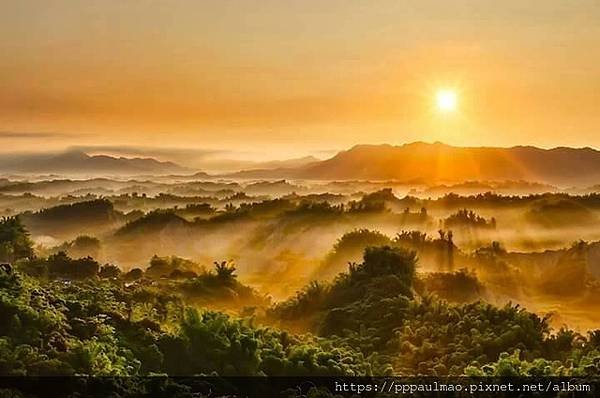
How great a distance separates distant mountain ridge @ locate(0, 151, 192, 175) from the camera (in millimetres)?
4910

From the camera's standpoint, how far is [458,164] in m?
4.85

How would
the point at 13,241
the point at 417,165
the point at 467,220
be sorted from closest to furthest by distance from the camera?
1. the point at 13,241
2. the point at 467,220
3. the point at 417,165

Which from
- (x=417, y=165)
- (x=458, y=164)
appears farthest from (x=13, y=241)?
(x=458, y=164)

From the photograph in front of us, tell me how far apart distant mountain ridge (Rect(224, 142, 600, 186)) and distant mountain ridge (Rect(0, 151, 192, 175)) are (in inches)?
30.2

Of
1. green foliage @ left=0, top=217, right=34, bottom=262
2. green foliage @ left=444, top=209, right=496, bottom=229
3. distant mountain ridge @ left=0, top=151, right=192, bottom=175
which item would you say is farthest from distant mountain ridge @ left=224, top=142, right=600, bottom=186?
green foliage @ left=0, top=217, right=34, bottom=262

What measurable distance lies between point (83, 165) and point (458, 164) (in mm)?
2082

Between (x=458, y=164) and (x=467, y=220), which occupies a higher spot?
(x=458, y=164)

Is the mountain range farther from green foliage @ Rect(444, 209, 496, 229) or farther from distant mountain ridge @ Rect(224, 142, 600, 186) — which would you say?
green foliage @ Rect(444, 209, 496, 229)

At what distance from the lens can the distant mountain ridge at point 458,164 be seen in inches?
190

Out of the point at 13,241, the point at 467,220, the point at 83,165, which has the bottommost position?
the point at 13,241

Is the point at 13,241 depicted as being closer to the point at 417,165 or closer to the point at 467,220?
the point at 417,165

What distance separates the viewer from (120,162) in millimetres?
4941

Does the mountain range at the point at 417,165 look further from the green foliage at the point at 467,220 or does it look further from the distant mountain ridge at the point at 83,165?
the green foliage at the point at 467,220

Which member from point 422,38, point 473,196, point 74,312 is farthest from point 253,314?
point 422,38
